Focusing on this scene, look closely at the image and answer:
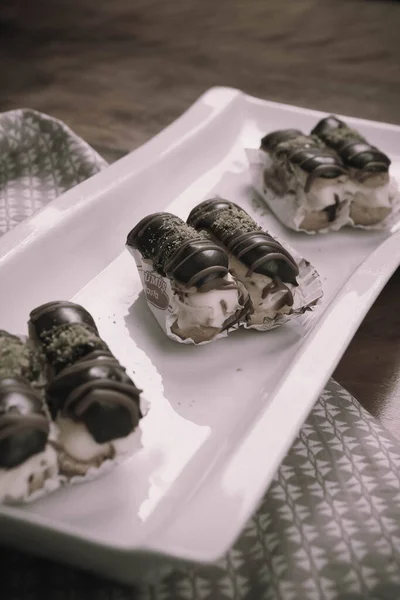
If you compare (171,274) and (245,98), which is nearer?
(171,274)

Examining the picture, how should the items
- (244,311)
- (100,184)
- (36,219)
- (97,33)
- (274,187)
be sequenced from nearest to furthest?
(244,311) < (36,219) < (100,184) < (274,187) < (97,33)

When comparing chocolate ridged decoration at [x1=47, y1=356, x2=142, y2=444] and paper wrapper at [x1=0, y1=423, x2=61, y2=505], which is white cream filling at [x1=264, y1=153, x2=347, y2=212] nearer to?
chocolate ridged decoration at [x1=47, y1=356, x2=142, y2=444]

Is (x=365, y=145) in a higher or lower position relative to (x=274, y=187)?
higher

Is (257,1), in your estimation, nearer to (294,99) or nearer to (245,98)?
(294,99)

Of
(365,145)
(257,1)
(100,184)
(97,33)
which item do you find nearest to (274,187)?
(365,145)

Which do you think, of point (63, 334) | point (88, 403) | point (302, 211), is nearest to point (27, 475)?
point (88, 403)

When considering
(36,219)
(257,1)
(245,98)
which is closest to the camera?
(36,219)

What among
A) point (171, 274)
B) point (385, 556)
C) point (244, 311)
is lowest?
point (385, 556)

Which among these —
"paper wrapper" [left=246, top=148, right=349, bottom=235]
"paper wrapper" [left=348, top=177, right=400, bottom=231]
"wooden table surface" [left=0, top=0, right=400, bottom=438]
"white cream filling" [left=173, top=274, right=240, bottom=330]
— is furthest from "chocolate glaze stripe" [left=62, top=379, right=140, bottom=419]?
"wooden table surface" [left=0, top=0, right=400, bottom=438]
